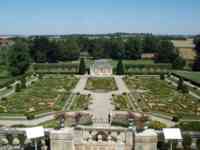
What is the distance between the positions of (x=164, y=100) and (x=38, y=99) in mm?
14143

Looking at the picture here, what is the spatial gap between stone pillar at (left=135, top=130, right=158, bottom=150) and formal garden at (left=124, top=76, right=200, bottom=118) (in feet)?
48.3

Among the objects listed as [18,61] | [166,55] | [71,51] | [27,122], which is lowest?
[27,122]

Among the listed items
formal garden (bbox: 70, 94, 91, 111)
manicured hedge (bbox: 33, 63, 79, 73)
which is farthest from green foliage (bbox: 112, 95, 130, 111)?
manicured hedge (bbox: 33, 63, 79, 73)

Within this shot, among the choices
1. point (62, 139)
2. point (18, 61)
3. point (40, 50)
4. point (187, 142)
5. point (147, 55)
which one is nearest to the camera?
point (62, 139)

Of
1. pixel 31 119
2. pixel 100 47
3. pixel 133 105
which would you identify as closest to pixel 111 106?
pixel 133 105

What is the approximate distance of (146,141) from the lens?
37.0 feet

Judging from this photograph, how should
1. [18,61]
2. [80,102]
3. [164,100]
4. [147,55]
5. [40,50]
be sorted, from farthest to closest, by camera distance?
[147,55], [40,50], [18,61], [164,100], [80,102]

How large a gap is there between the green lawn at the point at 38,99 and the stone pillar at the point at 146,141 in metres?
17.0

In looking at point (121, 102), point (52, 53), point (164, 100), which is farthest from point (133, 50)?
point (121, 102)

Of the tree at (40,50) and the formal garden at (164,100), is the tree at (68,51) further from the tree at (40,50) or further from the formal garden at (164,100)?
the formal garden at (164,100)

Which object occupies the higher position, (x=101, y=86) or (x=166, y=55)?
(x=166, y=55)

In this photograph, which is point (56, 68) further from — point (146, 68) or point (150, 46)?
point (150, 46)

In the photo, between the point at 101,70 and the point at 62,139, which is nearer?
the point at 62,139

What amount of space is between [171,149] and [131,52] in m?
72.6
